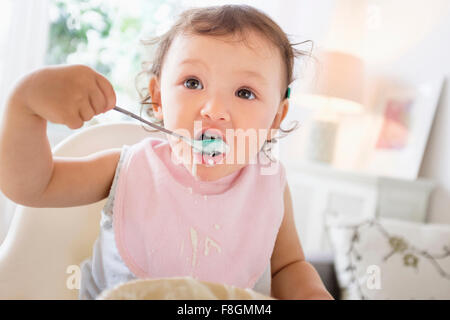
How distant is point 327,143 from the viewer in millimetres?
2184

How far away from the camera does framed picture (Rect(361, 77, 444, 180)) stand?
203 cm

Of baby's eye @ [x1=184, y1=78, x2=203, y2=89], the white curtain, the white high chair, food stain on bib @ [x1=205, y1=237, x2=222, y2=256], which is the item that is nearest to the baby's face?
baby's eye @ [x1=184, y1=78, x2=203, y2=89]

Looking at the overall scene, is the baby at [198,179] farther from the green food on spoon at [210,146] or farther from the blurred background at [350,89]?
the blurred background at [350,89]

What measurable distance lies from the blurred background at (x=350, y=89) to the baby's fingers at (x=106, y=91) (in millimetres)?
1446

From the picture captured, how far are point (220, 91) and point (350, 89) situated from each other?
1512mm

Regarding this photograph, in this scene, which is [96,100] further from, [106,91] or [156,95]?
[156,95]

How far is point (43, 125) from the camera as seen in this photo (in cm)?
51

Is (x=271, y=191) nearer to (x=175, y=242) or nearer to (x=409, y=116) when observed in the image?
(x=175, y=242)

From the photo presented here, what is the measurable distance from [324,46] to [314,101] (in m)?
0.44

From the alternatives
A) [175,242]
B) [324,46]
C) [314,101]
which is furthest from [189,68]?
[324,46]

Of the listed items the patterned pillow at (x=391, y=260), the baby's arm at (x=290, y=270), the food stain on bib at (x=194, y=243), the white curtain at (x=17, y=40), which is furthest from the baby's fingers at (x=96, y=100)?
the white curtain at (x=17, y=40)

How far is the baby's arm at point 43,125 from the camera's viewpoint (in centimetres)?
46
